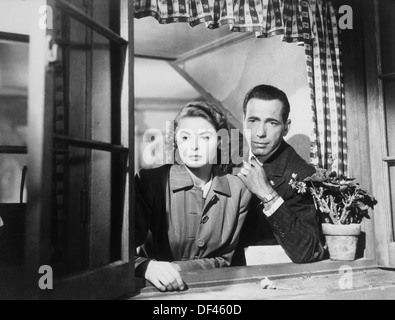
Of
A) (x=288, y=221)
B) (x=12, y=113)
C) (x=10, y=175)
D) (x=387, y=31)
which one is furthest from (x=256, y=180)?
(x=12, y=113)

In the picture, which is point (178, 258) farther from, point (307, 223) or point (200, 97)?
point (200, 97)

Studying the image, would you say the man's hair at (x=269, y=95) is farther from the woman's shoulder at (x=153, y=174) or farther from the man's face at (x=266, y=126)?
the woman's shoulder at (x=153, y=174)

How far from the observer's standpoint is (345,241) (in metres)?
2.64

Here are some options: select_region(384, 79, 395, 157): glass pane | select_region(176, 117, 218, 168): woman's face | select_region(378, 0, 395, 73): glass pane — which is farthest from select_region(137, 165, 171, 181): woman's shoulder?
select_region(378, 0, 395, 73): glass pane

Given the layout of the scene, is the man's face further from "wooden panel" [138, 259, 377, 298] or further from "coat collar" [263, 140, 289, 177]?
"wooden panel" [138, 259, 377, 298]

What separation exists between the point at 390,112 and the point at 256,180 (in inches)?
34.8

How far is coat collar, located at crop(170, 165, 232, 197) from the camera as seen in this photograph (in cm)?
267

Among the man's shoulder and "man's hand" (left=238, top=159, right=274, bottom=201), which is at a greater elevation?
the man's shoulder

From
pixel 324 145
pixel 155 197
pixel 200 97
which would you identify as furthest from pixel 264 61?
pixel 155 197

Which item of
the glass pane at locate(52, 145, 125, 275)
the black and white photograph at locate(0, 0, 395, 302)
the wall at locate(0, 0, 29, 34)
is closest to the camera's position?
the black and white photograph at locate(0, 0, 395, 302)

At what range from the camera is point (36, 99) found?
145 centimetres

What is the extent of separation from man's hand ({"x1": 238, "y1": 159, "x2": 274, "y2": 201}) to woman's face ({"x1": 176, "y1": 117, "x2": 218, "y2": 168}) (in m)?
0.22

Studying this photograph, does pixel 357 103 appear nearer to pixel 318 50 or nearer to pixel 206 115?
pixel 318 50

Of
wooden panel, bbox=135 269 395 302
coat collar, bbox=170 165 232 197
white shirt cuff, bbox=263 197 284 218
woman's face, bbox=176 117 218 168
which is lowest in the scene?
wooden panel, bbox=135 269 395 302
